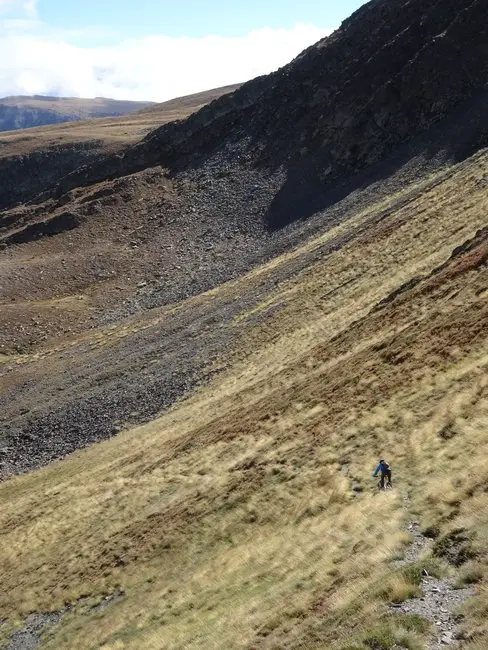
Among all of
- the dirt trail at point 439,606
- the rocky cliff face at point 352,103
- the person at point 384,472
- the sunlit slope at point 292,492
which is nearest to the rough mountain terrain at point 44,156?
the rocky cliff face at point 352,103

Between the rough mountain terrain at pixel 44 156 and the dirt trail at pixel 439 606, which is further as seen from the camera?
the rough mountain terrain at pixel 44 156

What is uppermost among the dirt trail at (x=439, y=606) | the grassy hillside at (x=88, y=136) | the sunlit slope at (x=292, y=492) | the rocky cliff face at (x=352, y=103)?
the grassy hillside at (x=88, y=136)

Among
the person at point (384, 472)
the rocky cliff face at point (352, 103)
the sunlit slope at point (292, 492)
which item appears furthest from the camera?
the rocky cliff face at point (352, 103)

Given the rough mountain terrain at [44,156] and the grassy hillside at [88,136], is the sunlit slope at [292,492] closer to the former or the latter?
the rough mountain terrain at [44,156]

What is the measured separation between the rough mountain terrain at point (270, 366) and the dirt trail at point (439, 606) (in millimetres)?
49

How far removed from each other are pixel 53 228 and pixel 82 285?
1719cm

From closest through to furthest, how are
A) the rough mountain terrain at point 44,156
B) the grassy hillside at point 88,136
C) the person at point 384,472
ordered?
the person at point 384,472, the rough mountain terrain at point 44,156, the grassy hillside at point 88,136

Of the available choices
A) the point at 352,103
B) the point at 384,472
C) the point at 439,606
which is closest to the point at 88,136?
the point at 352,103

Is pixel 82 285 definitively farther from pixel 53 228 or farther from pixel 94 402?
pixel 94 402

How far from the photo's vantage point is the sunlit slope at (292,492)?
15055 millimetres

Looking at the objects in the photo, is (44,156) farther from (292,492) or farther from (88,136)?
(292,492)

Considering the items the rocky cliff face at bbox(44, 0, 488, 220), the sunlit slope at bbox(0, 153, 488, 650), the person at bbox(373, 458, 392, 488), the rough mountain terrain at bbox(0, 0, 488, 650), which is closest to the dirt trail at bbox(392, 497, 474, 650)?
the rough mountain terrain at bbox(0, 0, 488, 650)

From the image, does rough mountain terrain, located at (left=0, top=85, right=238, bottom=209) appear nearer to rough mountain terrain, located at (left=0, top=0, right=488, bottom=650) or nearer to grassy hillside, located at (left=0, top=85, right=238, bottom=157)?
grassy hillside, located at (left=0, top=85, right=238, bottom=157)

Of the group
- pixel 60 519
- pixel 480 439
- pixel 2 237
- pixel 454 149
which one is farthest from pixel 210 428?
pixel 2 237
